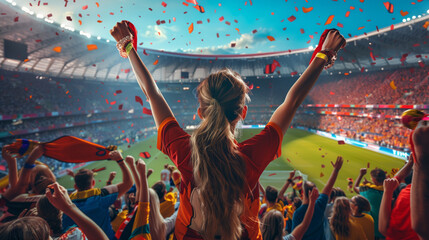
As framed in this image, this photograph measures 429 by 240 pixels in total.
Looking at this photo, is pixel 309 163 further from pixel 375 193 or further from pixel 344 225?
pixel 344 225

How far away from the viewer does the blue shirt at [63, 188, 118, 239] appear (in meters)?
2.71

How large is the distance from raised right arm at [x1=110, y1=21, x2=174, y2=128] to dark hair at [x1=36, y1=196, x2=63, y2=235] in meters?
1.81

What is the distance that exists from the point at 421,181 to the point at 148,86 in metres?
1.61

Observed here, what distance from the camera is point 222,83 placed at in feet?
3.85

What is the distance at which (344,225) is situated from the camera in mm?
2889

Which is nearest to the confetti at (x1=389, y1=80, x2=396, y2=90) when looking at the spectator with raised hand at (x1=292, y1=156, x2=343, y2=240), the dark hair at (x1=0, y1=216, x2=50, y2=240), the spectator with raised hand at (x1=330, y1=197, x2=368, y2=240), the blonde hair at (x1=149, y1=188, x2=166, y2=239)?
the spectator with raised hand at (x1=330, y1=197, x2=368, y2=240)

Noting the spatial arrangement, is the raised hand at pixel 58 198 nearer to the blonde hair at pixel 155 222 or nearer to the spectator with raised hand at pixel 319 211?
the blonde hair at pixel 155 222

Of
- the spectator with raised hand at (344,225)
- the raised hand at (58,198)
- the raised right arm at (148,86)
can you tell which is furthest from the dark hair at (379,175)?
the raised hand at (58,198)

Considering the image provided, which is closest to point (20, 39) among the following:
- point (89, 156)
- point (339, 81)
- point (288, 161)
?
point (89, 156)

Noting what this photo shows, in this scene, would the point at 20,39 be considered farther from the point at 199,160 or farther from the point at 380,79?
the point at 380,79

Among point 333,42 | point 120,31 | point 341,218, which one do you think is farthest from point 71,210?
point 341,218

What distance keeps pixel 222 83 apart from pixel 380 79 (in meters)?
40.6

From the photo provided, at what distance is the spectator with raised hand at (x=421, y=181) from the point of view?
0.89 m

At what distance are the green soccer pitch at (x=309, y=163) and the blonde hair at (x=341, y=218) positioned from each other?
10285 mm
